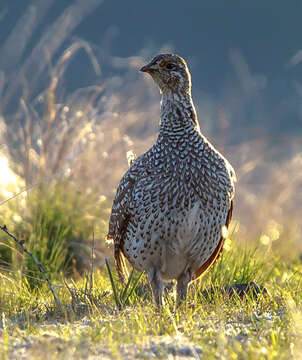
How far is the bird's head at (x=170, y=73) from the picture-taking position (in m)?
5.53

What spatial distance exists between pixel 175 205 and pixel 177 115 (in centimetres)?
87

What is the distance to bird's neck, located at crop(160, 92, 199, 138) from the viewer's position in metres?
5.35

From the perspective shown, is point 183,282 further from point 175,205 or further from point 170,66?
point 170,66

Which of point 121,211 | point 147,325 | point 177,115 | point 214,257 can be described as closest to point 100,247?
point 214,257

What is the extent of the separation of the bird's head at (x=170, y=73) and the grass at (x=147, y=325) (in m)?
1.57

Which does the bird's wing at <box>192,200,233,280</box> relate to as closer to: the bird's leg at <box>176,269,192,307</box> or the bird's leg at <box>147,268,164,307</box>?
the bird's leg at <box>176,269,192,307</box>

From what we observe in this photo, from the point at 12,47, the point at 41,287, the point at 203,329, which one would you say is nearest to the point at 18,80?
the point at 12,47

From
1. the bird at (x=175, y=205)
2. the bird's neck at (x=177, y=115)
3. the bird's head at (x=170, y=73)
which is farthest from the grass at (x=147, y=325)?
the bird's head at (x=170, y=73)

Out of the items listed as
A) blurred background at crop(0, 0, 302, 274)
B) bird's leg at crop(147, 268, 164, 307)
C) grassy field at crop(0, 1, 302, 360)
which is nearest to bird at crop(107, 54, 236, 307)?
bird's leg at crop(147, 268, 164, 307)

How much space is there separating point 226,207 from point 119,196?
845 millimetres

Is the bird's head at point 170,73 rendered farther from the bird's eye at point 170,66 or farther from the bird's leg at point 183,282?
the bird's leg at point 183,282

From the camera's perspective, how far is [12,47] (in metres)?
8.66

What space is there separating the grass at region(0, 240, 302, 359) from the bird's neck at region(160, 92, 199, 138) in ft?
4.05

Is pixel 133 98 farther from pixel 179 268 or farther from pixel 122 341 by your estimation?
pixel 122 341
